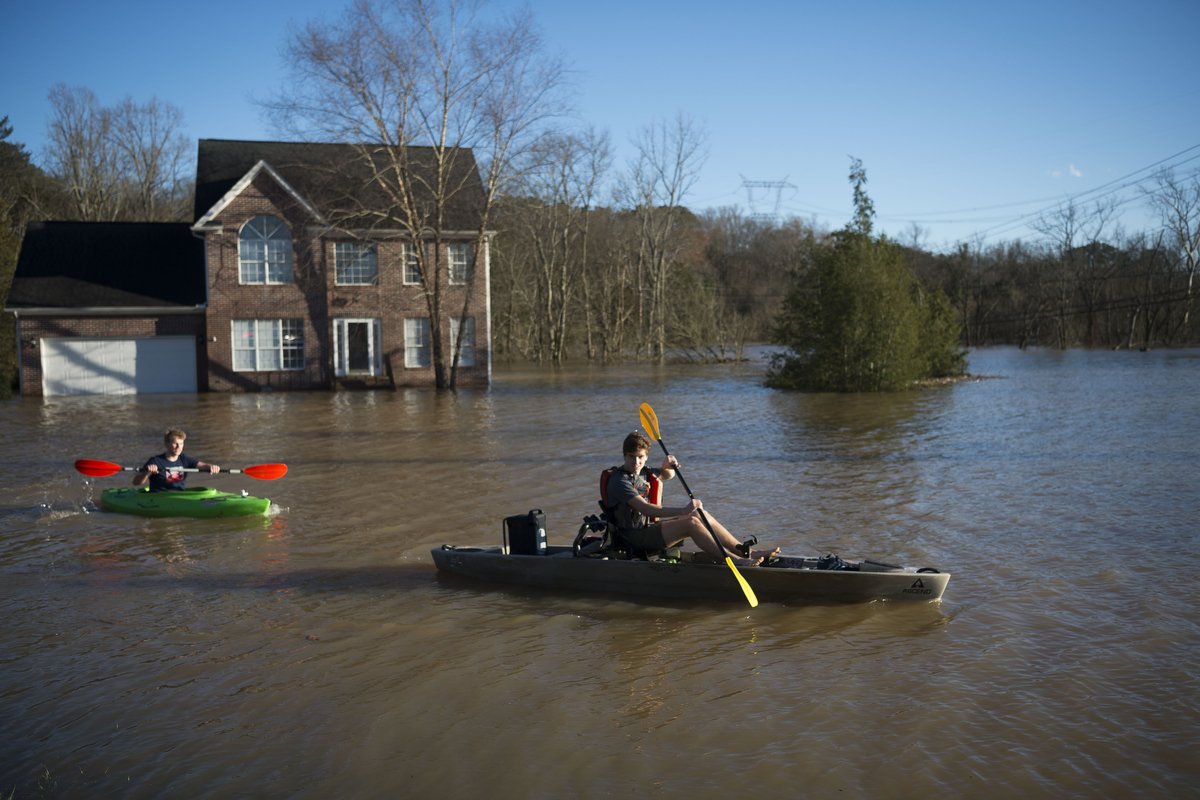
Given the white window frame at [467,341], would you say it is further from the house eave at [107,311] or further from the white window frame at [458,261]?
the house eave at [107,311]

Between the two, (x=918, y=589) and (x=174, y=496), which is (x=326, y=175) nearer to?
(x=174, y=496)

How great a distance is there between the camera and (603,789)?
5.33m

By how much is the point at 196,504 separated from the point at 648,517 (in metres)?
6.11

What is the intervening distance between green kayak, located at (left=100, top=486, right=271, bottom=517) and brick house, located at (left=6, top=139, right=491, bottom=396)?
59.7ft

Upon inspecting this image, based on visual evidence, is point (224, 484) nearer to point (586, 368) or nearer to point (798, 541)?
point (798, 541)

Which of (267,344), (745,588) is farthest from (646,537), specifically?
(267,344)

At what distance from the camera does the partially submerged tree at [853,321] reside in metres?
29.1

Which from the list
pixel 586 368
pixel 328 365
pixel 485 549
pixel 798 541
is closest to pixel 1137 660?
pixel 798 541

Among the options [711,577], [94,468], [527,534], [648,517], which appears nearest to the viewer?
[711,577]

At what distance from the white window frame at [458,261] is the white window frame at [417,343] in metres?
1.63

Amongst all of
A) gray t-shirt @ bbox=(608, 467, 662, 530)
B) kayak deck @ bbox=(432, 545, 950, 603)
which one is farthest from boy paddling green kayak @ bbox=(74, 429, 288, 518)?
gray t-shirt @ bbox=(608, 467, 662, 530)

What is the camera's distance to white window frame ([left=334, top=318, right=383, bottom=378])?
31.5 meters

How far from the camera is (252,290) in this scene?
30.4 meters

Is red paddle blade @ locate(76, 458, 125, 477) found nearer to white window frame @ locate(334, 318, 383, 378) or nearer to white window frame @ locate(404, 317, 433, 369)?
white window frame @ locate(334, 318, 383, 378)
